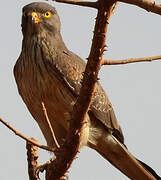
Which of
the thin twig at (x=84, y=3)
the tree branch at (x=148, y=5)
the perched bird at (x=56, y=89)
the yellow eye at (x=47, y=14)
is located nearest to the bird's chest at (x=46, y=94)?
the perched bird at (x=56, y=89)

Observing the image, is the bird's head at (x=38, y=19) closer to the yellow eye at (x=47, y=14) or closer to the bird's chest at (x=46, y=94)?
the yellow eye at (x=47, y=14)

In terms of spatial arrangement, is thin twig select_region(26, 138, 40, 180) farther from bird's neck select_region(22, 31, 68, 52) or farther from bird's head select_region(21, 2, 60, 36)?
bird's head select_region(21, 2, 60, 36)

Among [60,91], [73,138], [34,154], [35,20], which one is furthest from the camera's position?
[35,20]

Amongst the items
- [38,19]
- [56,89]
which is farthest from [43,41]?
[56,89]

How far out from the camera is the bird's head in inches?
262

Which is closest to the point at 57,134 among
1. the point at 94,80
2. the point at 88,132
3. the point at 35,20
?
the point at 88,132

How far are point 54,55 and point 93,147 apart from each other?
4.42ft

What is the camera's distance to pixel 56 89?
621cm

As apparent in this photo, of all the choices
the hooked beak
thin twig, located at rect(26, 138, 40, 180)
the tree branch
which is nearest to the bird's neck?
the hooked beak

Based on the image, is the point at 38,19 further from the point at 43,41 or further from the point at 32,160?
the point at 32,160

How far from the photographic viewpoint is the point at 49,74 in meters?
6.26

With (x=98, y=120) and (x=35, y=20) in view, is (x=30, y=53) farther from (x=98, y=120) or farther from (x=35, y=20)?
(x=98, y=120)

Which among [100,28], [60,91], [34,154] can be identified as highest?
[100,28]

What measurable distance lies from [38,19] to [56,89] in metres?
1.13
